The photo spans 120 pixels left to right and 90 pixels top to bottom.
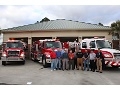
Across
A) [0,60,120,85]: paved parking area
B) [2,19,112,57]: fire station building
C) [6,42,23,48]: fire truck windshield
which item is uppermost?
[2,19,112,57]: fire station building

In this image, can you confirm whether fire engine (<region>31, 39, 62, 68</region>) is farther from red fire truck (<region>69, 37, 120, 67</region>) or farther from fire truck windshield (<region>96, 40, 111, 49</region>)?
fire truck windshield (<region>96, 40, 111, 49</region>)

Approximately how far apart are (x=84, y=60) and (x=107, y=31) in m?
13.1

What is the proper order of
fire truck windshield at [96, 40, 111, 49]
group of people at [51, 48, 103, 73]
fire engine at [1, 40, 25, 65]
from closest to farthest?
group of people at [51, 48, 103, 73] < fire truck windshield at [96, 40, 111, 49] < fire engine at [1, 40, 25, 65]

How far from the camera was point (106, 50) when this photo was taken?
58.9 ft

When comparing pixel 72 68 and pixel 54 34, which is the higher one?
pixel 54 34

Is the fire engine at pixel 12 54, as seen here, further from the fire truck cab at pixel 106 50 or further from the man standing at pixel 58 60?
the fire truck cab at pixel 106 50

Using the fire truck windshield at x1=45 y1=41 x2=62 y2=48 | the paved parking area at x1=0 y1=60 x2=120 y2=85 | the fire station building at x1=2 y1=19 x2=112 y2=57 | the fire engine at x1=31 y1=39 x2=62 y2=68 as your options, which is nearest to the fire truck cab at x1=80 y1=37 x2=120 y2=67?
the paved parking area at x1=0 y1=60 x2=120 y2=85

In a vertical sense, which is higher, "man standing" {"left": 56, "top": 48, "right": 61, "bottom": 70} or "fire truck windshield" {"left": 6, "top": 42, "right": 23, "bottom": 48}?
"fire truck windshield" {"left": 6, "top": 42, "right": 23, "bottom": 48}

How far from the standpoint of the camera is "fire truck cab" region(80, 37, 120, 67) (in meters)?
17.6

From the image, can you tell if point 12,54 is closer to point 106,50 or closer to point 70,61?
point 70,61
